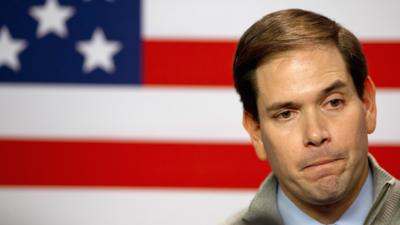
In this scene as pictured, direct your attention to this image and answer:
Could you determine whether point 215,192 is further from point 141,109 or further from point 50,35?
point 50,35

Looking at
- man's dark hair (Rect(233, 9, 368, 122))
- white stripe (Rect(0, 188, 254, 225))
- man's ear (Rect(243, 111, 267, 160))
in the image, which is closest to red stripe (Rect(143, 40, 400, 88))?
white stripe (Rect(0, 188, 254, 225))

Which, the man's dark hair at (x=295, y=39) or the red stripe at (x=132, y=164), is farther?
the red stripe at (x=132, y=164)

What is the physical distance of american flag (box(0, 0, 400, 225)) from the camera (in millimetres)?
2035

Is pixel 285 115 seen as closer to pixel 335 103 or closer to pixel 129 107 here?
pixel 335 103

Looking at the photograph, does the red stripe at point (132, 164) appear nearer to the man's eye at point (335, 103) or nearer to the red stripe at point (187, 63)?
the red stripe at point (187, 63)

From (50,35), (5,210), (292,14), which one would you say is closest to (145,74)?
(50,35)

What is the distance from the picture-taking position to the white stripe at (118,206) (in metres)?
2.05

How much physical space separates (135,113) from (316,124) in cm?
99

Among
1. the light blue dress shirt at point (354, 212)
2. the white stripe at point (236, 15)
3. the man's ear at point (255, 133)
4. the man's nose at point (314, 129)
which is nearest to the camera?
the man's nose at point (314, 129)

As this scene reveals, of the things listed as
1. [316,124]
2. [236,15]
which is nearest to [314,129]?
[316,124]

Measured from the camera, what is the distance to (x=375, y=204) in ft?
3.89

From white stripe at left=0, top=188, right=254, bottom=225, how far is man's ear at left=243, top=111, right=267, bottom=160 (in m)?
0.68

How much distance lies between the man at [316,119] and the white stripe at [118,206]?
2.49ft

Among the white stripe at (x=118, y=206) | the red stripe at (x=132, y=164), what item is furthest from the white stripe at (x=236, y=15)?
the white stripe at (x=118, y=206)
